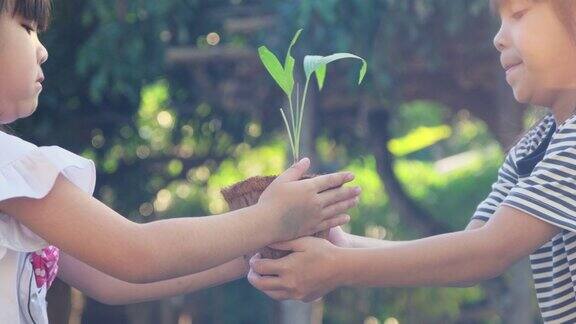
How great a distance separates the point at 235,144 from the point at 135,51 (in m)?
1.27

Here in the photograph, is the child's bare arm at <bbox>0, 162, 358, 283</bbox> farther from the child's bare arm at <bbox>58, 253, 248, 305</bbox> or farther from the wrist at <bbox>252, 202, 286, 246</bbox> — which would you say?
the child's bare arm at <bbox>58, 253, 248, 305</bbox>

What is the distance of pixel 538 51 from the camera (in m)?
2.20

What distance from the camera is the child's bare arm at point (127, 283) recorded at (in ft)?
7.79

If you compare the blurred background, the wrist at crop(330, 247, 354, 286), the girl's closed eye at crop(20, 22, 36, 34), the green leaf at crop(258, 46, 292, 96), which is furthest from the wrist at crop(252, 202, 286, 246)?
the blurred background

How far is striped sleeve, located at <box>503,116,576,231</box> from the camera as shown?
207 cm

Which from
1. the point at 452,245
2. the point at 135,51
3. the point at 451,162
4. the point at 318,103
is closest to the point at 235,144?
the point at 318,103

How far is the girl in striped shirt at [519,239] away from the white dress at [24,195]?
44 cm

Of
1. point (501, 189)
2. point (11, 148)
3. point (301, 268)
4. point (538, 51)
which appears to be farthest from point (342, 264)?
point (11, 148)

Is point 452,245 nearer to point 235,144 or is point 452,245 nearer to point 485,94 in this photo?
point 235,144

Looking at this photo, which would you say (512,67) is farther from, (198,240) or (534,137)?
(198,240)

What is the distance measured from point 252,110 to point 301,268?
3778 mm

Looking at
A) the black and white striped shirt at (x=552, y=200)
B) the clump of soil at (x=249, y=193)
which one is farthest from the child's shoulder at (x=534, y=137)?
the clump of soil at (x=249, y=193)

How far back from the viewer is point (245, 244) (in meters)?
2.07

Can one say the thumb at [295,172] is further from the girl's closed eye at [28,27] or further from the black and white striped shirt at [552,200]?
the girl's closed eye at [28,27]
